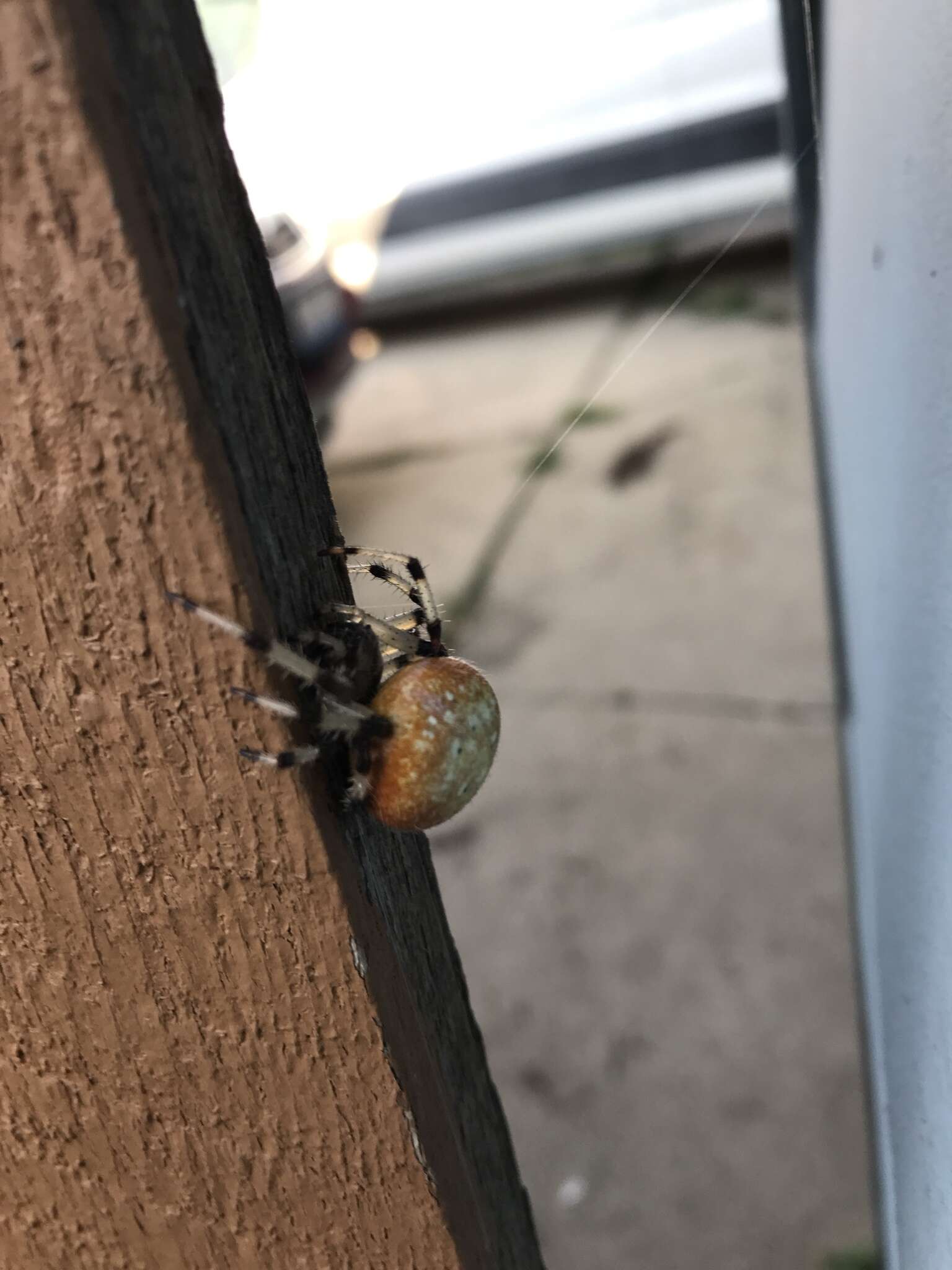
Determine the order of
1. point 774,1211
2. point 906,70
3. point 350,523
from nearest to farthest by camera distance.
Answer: point 906,70 → point 774,1211 → point 350,523

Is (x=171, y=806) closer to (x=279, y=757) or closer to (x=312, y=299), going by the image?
(x=279, y=757)

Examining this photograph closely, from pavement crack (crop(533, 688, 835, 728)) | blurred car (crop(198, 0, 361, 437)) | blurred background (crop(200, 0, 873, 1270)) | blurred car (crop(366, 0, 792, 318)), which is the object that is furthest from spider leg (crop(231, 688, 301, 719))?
blurred car (crop(366, 0, 792, 318))

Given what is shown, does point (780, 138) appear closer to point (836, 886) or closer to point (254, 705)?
point (836, 886)

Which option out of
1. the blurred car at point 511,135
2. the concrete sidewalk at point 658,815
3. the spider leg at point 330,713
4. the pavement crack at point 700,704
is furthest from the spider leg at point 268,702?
the blurred car at point 511,135

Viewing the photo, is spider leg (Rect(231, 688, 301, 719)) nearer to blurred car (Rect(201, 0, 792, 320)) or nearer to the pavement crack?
the pavement crack

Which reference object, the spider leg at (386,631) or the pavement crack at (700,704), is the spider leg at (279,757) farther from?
the pavement crack at (700,704)

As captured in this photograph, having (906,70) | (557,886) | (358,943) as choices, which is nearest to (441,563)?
(557,886)

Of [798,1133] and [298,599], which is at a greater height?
[298,599]
